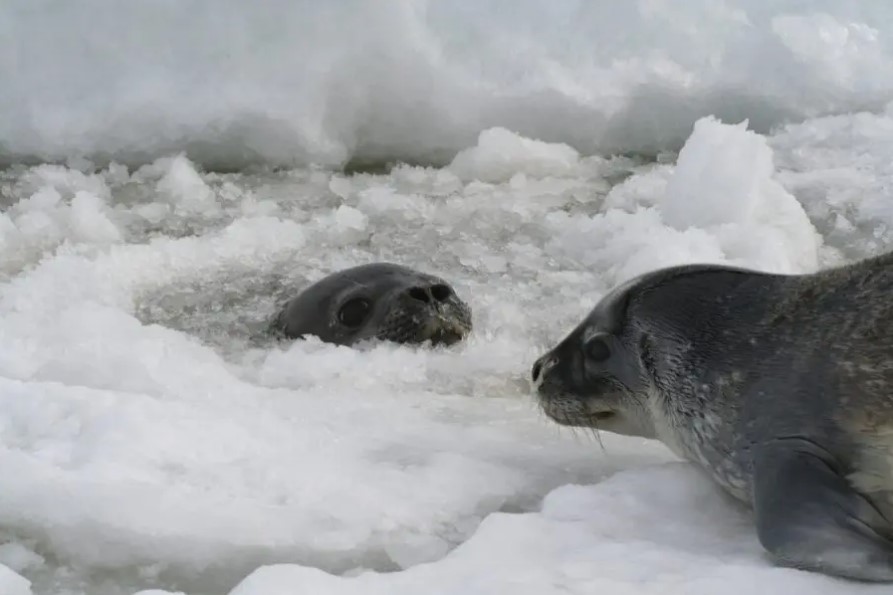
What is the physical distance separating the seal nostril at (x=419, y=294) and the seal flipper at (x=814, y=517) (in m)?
1.70

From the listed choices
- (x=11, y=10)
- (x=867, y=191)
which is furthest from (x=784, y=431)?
(x=11, y=10)

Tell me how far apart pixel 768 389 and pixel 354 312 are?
1.79 meters

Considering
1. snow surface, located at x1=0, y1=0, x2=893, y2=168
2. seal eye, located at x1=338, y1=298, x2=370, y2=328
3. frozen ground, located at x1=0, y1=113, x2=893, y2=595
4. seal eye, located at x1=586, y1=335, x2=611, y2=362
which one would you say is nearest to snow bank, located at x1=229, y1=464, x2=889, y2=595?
frozen ground, located at x1=0, y1=113, x2=893, y2=595

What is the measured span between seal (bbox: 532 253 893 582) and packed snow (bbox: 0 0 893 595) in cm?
7

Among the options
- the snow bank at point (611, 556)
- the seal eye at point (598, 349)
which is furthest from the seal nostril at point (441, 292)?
the snow bank at point (611, 556)

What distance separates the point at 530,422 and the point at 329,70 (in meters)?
3.43

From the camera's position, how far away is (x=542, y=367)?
2.70 meters

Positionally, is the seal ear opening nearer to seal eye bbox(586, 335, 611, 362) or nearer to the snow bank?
seal eye bbox(586, 335, 611, 362)

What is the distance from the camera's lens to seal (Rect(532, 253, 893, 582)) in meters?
1.81

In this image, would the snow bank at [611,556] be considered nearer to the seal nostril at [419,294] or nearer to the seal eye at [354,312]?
the seal nostril at [419,294]

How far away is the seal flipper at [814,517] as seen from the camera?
167cm

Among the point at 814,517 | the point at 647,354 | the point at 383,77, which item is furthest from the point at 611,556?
the point at 383,77

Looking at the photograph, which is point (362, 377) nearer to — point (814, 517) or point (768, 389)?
point (768, 389)

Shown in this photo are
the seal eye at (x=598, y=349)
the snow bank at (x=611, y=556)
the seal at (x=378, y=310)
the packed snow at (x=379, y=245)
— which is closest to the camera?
the snow bank at (x=611, y=556)
